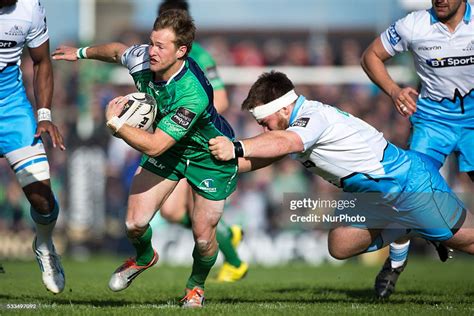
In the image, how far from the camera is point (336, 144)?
25.8 ft

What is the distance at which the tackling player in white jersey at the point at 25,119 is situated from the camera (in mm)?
8180

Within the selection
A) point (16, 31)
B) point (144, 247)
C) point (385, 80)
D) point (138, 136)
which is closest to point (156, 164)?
point (144, 247)

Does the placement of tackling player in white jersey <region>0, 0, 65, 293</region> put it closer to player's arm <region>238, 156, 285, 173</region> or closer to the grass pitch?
the grass pitch

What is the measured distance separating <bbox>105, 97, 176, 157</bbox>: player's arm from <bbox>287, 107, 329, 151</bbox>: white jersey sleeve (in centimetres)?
109

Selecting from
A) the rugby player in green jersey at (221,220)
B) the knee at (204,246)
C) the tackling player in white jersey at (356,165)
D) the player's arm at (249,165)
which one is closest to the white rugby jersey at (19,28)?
the tackling player in white jersey at (356,165)

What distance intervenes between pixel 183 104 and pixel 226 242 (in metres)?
3.82

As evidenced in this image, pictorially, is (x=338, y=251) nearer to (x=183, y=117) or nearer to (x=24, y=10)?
(x=183, y=117)

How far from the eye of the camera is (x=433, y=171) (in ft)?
28.0

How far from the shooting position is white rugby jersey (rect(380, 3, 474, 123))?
8.95m

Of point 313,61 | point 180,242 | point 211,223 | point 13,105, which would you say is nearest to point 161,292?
point 211,223

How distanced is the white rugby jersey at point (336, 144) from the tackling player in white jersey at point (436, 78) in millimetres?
900

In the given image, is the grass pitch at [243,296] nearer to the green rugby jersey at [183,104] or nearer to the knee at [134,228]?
the knee at [134,228]

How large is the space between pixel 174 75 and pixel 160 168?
984mm

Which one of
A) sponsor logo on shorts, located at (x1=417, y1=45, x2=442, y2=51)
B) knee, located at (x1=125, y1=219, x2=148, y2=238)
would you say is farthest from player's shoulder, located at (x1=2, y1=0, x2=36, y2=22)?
sponsor logo on shorts, located at (x1=417, y1=45, x2=442, y2=51)
